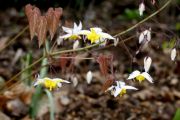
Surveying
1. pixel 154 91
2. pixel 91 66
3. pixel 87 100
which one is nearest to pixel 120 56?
pixel 91 66

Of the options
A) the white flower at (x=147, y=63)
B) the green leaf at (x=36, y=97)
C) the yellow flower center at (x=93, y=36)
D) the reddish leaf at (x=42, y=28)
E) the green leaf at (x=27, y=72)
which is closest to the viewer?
the reddish leaf at (x=42, y=28)

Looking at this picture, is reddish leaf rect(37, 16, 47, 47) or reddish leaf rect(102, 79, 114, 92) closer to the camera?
reddish leaf rect(37, 16, 47, 47)

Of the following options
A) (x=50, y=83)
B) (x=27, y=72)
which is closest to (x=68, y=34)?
(x=50, y=83)

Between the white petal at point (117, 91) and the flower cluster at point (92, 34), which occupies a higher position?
the flower cluster at point (92, 34)

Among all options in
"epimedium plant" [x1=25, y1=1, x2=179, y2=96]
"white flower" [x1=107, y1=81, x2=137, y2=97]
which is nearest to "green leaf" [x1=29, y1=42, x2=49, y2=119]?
"epimedium plant" [x1=25, y1=1, x2=179, y2=96]

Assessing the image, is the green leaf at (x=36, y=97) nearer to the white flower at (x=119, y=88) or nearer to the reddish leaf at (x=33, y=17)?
the white flower at (x=119, y=88)

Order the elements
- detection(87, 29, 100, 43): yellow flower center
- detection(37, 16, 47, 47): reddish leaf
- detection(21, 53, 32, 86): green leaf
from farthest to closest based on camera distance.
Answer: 1. detection(21, 53, 32, 86): green leaf
2. detection(87, 29, 100, 43): yellow flower center
3. detection(37, 16, 47, 47): reddish leaf

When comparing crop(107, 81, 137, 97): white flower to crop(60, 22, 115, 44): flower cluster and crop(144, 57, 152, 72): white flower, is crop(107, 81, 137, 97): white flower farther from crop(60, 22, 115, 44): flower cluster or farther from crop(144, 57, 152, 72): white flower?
crop(60, 22, 115, 44): flower cluster

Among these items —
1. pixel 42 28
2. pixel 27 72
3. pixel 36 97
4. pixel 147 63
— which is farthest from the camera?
pixel 27 72

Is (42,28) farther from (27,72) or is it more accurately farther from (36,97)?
(27,72)

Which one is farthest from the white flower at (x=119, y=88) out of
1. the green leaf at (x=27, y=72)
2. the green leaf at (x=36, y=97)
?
the green leaf at (x=27, y=72)

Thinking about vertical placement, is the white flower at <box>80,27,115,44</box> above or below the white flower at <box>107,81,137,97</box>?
above
